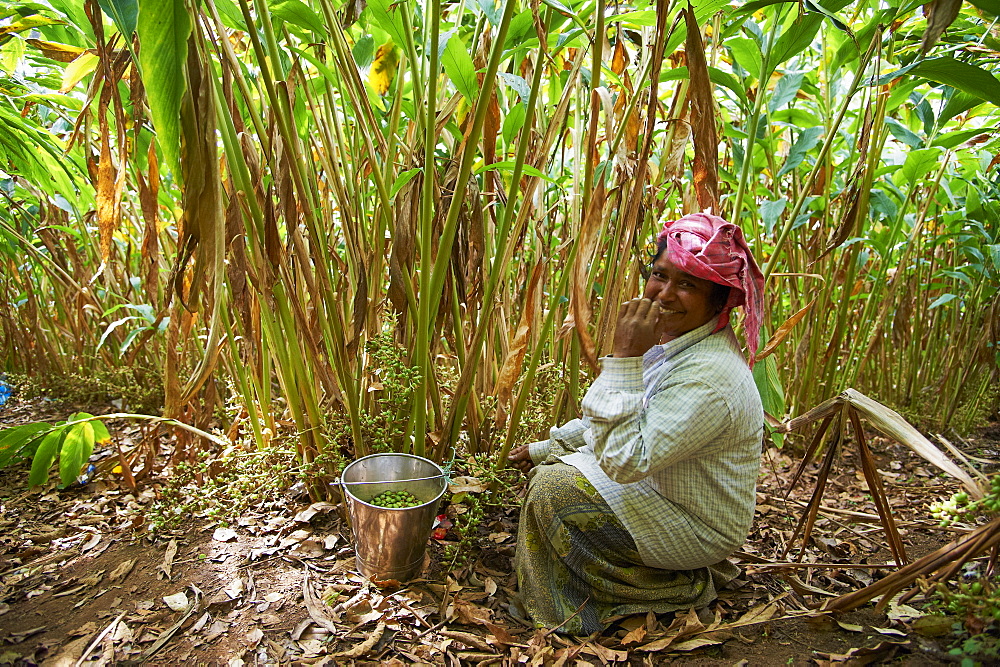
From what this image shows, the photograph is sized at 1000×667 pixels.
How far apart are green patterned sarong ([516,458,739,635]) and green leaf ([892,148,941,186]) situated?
1309 mm

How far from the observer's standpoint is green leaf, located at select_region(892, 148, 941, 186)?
1683 mm

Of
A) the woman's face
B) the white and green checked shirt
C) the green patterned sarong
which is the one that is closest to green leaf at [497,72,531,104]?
the woman's face

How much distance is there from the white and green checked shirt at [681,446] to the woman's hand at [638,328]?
0.07 feet

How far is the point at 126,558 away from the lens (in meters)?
1.45

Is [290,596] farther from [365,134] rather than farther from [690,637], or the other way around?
[365,134]

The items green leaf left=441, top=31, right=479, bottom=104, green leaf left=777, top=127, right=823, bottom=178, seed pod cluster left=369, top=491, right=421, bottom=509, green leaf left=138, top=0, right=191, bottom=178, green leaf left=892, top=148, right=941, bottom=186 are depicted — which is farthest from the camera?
green leaf left=892, top=148, right=941, bottom=186

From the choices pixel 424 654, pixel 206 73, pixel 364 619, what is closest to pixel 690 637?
pixel 424 654

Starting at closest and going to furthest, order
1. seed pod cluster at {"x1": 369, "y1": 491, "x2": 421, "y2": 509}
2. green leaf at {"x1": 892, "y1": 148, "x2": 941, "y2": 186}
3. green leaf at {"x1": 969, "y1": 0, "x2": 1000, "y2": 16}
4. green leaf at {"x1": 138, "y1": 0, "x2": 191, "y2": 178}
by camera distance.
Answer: green leaf at {"x1": 138, "y1": 0, "x2": 191, "y2": 178} < green leaf at {"x1": 969, "y1": 0, "x2": 1000, "y2": 16} < seed pod cluster at {"x1": 369, "y1": 491, "x2": 421, "y2": 509} < green leaf at {"x1": 892, "y1": 148, "x2": 941, "y2": 186}

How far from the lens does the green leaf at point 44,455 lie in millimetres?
1212

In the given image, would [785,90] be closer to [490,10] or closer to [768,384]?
[768,384]

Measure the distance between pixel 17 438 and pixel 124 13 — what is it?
0.84 meters

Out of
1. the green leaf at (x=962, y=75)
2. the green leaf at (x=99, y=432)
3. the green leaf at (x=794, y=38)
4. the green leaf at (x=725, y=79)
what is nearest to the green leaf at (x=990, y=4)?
the green leaf at (x=962, y=75)

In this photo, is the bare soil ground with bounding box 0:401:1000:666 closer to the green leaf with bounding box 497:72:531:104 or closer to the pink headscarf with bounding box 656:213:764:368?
the pink headscarf with bounding box 656:213:764:368

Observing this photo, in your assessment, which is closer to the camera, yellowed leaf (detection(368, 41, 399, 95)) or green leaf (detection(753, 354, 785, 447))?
yellowed leaf (detection(368, 41, 399, 95))
